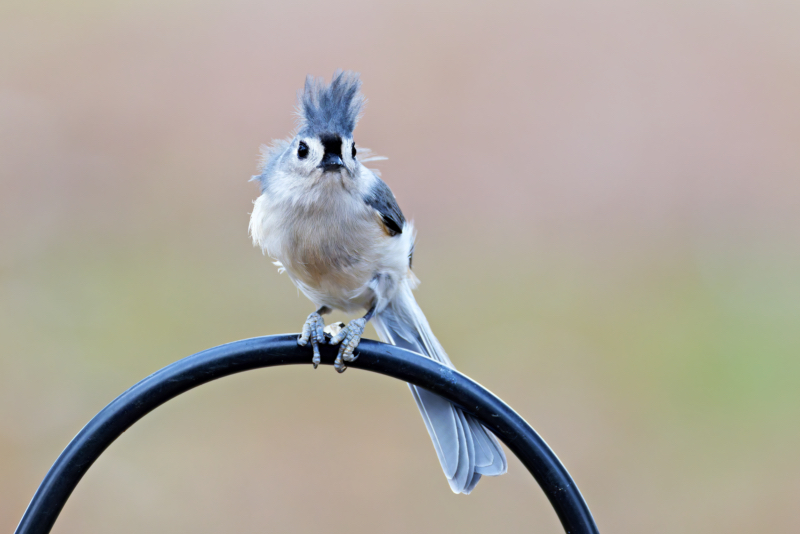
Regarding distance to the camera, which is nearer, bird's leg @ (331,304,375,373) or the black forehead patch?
bird's leg @ (331,304,375,373)

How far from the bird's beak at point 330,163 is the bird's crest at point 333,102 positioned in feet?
0.18

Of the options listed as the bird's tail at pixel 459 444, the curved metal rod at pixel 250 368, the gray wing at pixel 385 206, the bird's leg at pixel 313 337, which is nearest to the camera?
the curved metal rod at pixel 250 368

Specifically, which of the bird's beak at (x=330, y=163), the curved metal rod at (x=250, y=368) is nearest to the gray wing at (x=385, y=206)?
the bird's beak at (x=330, y=163)

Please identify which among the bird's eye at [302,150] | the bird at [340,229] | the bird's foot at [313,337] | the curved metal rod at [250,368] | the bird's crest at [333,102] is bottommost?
the curved metal rod at [250,368]

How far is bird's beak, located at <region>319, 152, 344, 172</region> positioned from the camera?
1.59m

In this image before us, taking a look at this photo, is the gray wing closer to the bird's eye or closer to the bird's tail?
the bird's eye

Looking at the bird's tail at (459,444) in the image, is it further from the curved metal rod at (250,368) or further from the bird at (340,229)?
the curved metal rod at (250,368)

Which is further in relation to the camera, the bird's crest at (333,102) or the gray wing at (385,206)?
the gray wing at (385,206)

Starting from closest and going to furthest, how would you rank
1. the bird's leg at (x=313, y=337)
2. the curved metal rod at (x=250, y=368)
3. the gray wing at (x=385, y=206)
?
the curved metal rod at (x=250, y=368)
the bird's leg at (x=313, y=337)
the gray wing at (x=385, y=206)

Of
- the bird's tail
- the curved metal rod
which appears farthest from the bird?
the curved metal rod

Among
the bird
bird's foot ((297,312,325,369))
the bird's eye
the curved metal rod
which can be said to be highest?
the bird's eye

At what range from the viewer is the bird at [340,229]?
1.60 metres

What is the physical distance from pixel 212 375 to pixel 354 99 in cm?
74

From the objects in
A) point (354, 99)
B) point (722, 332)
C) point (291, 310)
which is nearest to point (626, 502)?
point (722, 332)
